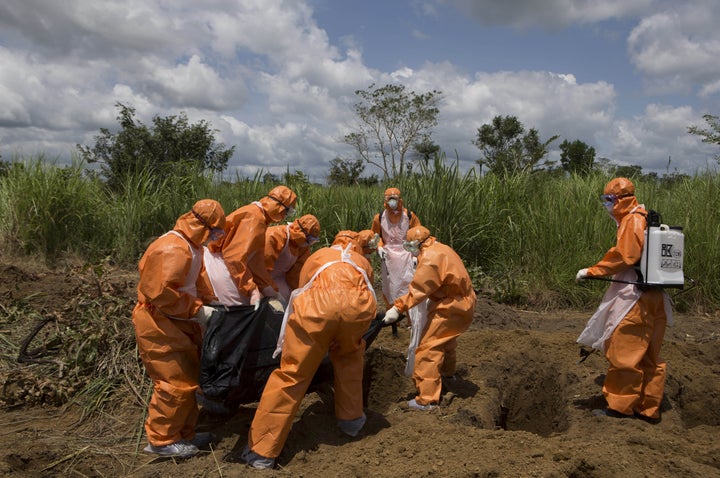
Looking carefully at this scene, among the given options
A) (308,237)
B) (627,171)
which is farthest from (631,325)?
(627,171)

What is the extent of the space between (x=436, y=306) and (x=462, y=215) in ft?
14.4

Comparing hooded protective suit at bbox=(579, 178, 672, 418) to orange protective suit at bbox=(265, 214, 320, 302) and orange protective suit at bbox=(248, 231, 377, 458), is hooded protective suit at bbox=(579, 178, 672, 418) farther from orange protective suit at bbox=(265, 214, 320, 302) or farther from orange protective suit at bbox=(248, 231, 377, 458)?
orange protective suit at bbox=(265, 214, 320, 302)

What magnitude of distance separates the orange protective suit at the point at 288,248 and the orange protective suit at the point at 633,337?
238 cm

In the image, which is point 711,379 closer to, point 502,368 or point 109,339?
point 502,368

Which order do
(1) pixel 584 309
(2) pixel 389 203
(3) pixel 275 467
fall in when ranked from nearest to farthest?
(3) pixel 275 467
(2) pixel 389 203
(1) pixel 584 309

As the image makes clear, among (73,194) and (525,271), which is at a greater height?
(73,194)

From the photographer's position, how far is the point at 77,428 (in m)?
4.12

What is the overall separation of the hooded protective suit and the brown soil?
213mm

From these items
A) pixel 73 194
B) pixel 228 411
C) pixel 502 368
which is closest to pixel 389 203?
pixel 502 368

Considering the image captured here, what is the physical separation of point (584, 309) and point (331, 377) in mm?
4884

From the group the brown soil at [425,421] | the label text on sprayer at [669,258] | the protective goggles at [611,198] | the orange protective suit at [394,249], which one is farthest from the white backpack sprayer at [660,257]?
the orange protective suit at [394,249]

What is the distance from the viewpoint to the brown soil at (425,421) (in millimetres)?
3277

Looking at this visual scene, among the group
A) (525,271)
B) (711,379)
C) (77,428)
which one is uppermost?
(525,271)

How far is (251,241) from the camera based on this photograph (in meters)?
4.57
